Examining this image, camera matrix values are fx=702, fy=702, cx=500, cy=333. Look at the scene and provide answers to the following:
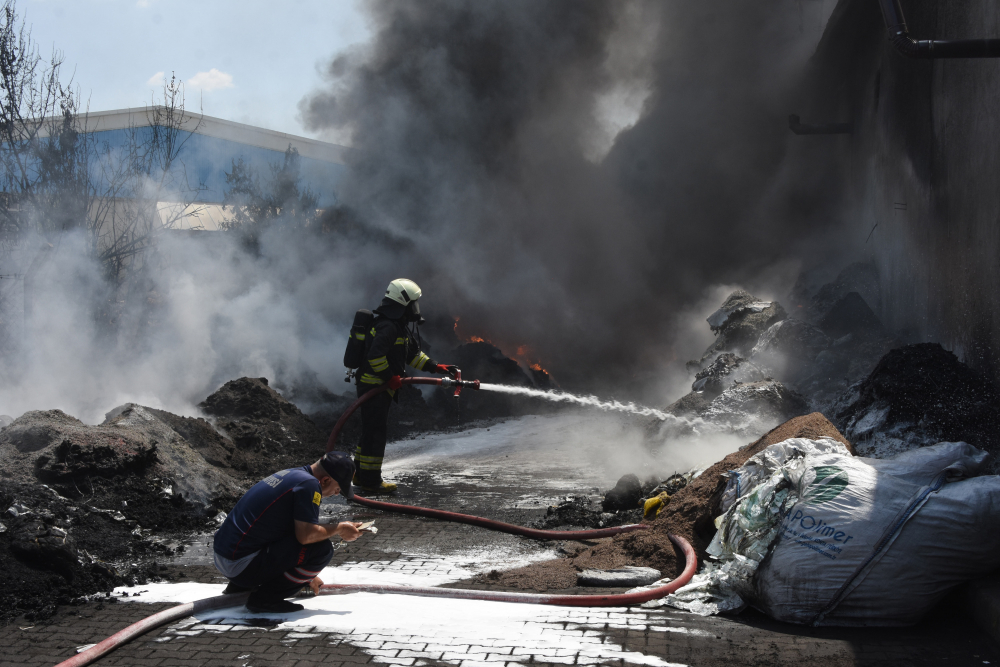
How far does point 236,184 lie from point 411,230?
6657 millimetres

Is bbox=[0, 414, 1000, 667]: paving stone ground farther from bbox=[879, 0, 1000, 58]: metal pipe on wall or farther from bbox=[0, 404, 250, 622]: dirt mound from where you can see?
bbox=[879, 0, 1000, 58]: metal pipe on wall

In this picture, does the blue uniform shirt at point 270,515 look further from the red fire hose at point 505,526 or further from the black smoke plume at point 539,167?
the black smoke plume at point 539,167

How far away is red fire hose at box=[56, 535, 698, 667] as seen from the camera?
311 centimetres

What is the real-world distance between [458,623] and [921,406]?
434cm

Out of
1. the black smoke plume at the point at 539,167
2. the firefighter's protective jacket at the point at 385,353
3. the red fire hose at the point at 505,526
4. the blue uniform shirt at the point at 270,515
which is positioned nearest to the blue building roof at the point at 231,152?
the black smoke plume at the point at 539,167

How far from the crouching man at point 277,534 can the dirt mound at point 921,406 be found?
4.38 meters

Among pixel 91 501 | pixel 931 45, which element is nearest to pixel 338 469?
pixel 91 501

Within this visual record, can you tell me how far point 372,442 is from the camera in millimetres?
6559

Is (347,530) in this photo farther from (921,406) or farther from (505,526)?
(921,406)

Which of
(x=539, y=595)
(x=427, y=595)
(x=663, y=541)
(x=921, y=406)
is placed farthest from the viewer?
(x=921, y=406)

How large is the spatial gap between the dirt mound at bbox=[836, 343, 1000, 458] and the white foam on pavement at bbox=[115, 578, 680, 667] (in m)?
3.30

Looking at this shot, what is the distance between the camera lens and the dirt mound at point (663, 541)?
407 centimetres

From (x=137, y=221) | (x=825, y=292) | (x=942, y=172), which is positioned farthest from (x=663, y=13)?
(x=137, y=221)

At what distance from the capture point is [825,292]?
991cm
